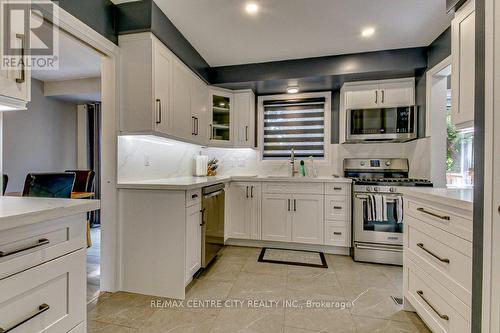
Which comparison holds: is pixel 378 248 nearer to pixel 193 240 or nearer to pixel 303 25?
pixel 193 240

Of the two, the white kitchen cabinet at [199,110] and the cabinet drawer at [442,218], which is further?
the white kitchen cabinet at [199,110]

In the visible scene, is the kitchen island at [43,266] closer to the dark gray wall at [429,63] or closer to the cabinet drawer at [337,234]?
the cabinet drawer at [337,234]

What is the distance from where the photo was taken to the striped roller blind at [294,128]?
351cm

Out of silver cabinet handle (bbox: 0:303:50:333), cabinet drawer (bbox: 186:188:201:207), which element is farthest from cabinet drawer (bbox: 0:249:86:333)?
cabinet drawer (bbox: 186:188:201:207)

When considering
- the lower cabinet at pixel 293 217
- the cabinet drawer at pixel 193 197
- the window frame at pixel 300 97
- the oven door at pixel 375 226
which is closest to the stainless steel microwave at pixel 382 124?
the window frame at pixel 300 97

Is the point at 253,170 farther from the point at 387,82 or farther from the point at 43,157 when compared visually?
the point at 43,157

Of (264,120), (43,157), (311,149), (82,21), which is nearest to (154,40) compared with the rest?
(82,21)

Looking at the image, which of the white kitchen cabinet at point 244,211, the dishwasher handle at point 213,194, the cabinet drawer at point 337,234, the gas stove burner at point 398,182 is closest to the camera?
the dishwasher handle at point 213,194

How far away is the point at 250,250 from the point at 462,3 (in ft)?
9.96

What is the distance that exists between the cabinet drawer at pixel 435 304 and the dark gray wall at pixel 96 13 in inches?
119

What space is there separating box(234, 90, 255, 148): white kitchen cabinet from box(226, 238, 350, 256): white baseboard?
1418 mm

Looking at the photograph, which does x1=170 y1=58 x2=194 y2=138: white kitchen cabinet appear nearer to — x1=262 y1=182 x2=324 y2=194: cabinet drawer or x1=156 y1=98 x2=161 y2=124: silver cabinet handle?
x1=156 y1=98 x2=161 y2=124: silver cabinet handle

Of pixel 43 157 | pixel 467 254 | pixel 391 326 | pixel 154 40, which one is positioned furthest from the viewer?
pixel 43 157

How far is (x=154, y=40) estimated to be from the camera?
6.56 feet
